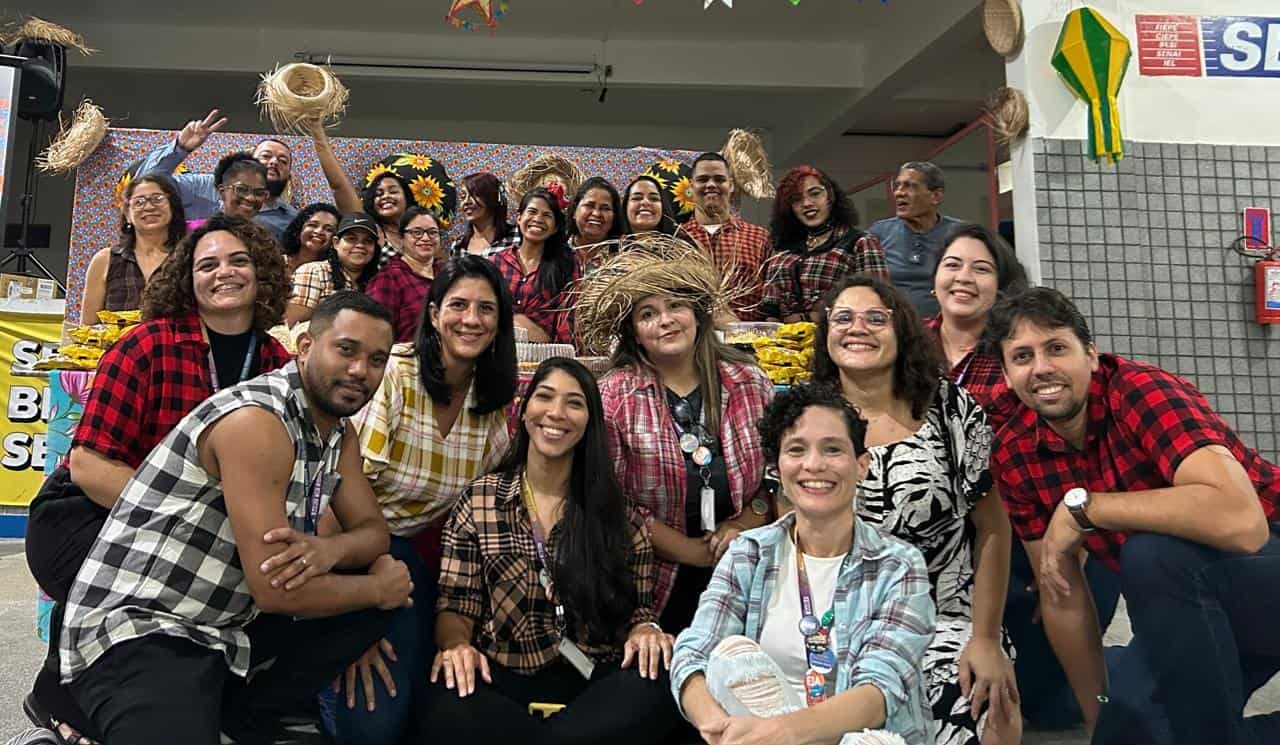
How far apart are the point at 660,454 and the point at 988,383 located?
0.93 metres

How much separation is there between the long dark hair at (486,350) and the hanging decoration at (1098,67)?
316cm

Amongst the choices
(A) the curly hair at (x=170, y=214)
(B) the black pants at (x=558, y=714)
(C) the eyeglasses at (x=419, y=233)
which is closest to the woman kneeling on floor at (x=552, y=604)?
(B) the black pants at (x=558, y=714)

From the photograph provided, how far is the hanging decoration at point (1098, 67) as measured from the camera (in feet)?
13.9

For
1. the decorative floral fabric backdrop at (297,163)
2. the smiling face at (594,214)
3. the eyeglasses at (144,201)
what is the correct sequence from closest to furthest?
1. the eyeglasses at (144,201)
2. the smiling face at (594,214)
3. the decorative floral fabric backdrop at (297,163)

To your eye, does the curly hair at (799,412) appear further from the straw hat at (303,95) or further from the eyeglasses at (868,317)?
the straw hat at (303,95)

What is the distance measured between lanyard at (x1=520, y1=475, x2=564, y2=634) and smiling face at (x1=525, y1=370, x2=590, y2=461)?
0.12m

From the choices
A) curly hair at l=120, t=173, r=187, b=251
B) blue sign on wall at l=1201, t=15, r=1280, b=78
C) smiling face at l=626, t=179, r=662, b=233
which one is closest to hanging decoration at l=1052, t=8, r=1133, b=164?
blue sign on wall at l=1201, t=15, r=1280, b=78

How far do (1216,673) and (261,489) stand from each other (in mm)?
1772

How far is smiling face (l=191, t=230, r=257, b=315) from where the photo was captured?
2.12 m

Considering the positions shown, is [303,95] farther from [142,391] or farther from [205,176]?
[142,391]

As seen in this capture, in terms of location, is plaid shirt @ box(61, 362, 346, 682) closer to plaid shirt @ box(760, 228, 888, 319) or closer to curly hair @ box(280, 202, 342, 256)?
plaid shirt @ box(760, 228, 888, 319)

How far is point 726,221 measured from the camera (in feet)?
13.0

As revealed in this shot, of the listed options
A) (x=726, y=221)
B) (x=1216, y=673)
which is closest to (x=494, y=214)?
(x=726, y=221)

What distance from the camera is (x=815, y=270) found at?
11.4 feet
